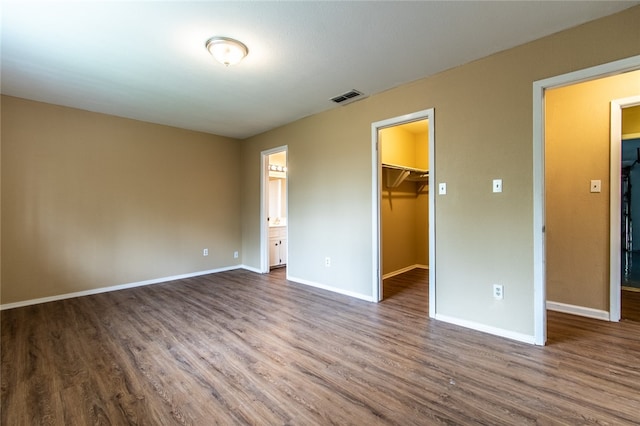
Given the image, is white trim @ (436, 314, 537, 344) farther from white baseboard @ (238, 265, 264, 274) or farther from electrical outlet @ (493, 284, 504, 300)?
white baseboard @ (238, 265, 264, 274)

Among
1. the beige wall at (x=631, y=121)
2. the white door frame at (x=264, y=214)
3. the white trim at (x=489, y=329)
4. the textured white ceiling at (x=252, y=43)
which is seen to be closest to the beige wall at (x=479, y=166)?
the white trim at (x=489, y=329)

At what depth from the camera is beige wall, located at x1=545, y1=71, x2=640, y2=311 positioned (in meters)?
2.80

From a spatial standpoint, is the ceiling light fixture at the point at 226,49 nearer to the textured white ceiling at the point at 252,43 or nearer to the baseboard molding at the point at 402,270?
the textured white ceiling at the point at 252,43

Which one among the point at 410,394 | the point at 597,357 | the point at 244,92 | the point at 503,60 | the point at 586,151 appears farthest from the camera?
the point at 244,92

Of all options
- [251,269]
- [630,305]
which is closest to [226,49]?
[251,269]

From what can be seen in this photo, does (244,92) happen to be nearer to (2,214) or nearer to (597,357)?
(2,214)

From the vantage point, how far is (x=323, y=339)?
2463mm

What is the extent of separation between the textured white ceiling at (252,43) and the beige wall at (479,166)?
142mm

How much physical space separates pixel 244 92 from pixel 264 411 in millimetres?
3067

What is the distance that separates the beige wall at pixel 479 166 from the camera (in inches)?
87.7

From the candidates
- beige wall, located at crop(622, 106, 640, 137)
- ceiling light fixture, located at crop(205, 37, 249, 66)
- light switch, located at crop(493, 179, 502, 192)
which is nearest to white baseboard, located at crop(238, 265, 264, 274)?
ceiling light fixture, located at crop(205, 37, 249, 66)

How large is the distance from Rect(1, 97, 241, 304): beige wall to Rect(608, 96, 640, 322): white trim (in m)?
5.30

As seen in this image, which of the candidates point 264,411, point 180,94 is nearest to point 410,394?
point 264,411

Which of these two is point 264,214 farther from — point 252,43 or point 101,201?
point 252,43
